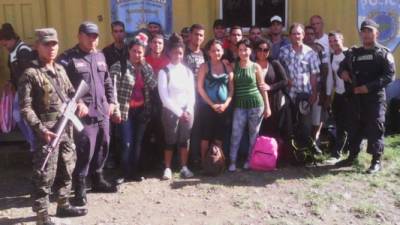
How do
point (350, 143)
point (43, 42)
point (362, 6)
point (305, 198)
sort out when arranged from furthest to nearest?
point (362, 6) < point (350, 143) < point (305, 198) < point (43, 42)

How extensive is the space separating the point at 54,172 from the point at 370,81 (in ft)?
11.9

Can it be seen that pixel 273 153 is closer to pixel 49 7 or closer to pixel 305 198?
pixel 305 198

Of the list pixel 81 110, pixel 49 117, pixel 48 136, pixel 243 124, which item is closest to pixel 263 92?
pixel 243 124

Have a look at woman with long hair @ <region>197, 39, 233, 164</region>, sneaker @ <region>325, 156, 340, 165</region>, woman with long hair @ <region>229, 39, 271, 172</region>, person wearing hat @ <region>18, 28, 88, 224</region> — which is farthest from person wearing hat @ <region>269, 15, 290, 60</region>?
person wearing hat @ <region>18, 28, 88, 224</region>

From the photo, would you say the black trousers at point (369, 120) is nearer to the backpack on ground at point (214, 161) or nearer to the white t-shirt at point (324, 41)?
the white t-shirt at point (324, 41)

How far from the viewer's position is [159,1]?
6848 mm

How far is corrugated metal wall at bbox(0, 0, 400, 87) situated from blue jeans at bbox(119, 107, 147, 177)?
189 cm

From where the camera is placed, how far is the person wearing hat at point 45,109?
4.04 meters

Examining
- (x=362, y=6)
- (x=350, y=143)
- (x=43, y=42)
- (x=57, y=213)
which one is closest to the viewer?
(x=43, y=42)

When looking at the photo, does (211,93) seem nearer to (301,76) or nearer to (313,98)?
(301,76)

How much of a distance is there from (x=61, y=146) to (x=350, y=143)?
3.46 meters

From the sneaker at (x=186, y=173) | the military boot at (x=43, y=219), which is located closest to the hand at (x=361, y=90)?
the sneaker at (x=186, y=173)

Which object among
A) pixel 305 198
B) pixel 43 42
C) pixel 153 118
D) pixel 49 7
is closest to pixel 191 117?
pixel 153 118

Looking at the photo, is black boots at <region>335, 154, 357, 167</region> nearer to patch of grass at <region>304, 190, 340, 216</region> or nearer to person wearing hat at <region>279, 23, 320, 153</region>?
person wearing hat at <region>279, 23, 320, 153</region>
